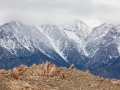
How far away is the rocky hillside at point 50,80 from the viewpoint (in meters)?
61.3

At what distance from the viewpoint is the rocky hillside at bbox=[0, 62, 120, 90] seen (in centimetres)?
6131

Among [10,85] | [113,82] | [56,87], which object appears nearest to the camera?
[10,85]

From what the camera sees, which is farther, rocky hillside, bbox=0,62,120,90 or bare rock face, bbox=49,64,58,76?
bare rock face, bbox=49,64,58,76

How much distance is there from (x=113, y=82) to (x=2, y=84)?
22.2 m

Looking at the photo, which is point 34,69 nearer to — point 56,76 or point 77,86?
point 56,76

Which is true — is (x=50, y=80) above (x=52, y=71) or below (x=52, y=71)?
below

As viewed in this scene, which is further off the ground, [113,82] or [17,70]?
[17,70]

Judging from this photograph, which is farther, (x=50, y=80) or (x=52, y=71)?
(x=52, y=71)

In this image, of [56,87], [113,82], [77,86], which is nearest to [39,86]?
[56,87]

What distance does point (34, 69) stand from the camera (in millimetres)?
70562

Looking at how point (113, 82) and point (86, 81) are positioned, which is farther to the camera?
point (113, 82)

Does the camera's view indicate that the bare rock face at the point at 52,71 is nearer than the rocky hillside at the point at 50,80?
No

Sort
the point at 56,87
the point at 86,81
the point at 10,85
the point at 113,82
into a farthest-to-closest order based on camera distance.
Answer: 1. the point at 113,82
2. the point at 86,81
3. the point at 56,87
4. the point at 10,85

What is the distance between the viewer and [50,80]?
67.0m
